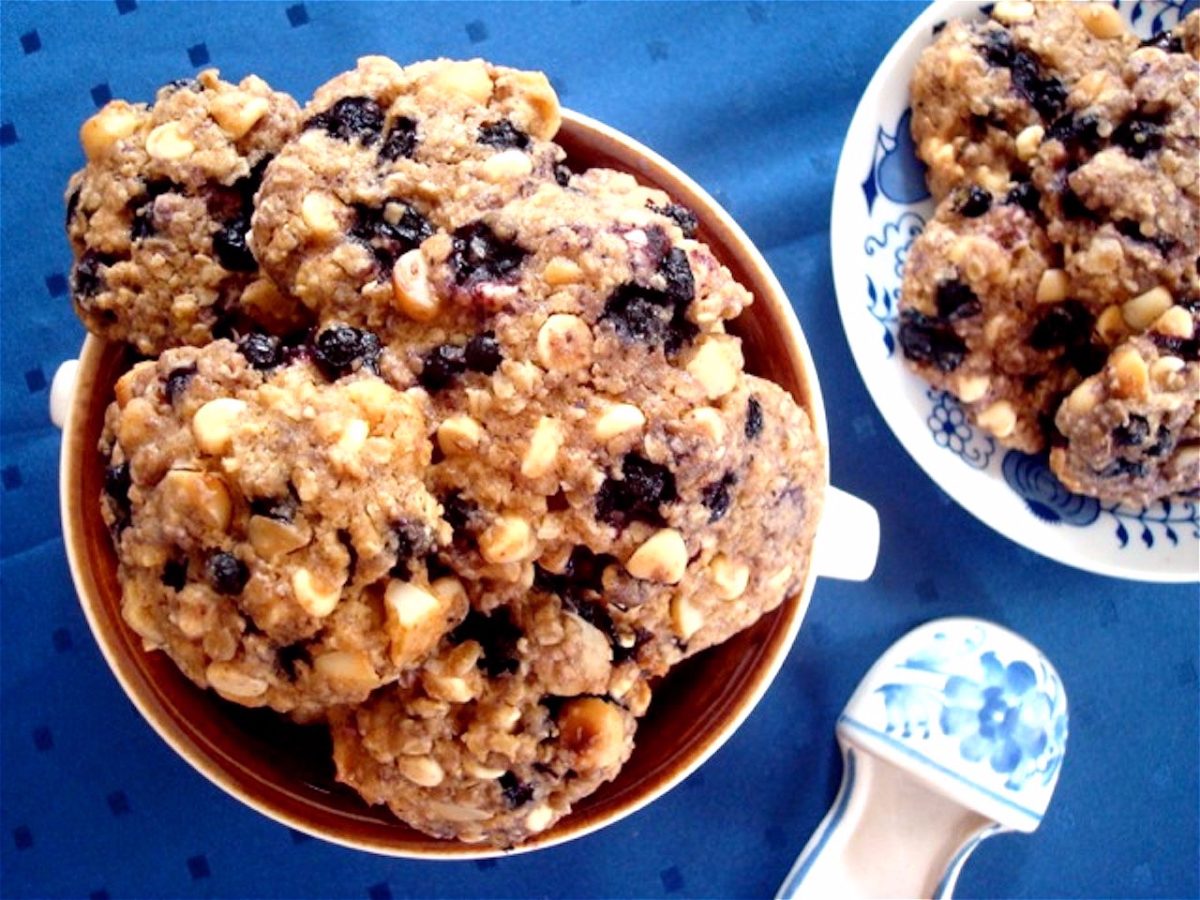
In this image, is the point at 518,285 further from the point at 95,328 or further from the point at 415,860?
the point at 415,860

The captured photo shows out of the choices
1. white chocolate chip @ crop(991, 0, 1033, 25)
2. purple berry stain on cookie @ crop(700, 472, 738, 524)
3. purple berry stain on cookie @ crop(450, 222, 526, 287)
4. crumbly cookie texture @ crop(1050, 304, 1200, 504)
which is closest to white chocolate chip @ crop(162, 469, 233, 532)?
purple berry stain on cookie @ crop(450, 222, 526, 287)

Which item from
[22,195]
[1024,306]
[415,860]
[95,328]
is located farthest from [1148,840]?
[22,195]

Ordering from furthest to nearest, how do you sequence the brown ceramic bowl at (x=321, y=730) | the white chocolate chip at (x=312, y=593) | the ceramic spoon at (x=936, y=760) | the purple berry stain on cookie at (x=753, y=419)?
the ceramic spoon at (x=936, y=760), the brown ceramic bowl at (x=321, y=730), the purple berry stain on cookie at (x=753, y=419), the white chocolate chip at (x=312, y=593)

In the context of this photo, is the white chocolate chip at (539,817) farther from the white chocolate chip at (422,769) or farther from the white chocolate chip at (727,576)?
the white chocolate chip at (727,576)

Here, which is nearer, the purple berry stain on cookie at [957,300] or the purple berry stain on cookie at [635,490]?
the purple berry stain on cookie at [635,490]

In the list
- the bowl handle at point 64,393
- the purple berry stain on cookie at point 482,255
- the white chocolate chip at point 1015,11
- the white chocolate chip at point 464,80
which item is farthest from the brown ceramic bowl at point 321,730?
the white chocolate chip at point 1015,11

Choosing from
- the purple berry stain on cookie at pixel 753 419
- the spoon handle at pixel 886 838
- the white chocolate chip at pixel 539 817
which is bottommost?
the spoon handle at pixel 886 838

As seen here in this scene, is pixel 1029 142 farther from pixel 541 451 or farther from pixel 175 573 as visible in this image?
pixel 175 573
